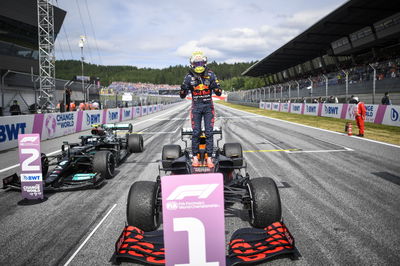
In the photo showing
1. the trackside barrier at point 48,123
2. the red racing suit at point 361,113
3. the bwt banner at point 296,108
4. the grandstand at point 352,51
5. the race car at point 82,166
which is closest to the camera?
the race car at point 82,166

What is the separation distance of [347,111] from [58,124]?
57.7ft

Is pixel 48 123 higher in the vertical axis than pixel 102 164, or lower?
higher

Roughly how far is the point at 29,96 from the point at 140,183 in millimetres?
29651

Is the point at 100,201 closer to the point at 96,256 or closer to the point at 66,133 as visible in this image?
the point at 96,256

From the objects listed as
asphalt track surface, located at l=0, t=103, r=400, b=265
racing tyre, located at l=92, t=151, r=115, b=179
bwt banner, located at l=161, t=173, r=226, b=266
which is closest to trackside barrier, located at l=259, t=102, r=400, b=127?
asphalt track surface, located at l=0, t=103, r=400, b=265

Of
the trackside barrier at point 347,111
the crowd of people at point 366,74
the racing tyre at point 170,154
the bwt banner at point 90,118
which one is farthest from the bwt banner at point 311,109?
the racing tyre at point 170,154

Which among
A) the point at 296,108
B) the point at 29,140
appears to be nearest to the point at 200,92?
the point at 29,140

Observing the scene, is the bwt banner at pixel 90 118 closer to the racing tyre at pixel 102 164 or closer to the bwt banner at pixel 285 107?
the racing tyre at pixel 102 164

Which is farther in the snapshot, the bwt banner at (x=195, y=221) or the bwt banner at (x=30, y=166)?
the bwt banner at (x=30, y=166)

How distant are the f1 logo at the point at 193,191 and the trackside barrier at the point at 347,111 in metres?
15.3

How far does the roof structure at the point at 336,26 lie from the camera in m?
21.0

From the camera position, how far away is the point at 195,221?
2.34m

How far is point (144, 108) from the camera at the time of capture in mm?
33438

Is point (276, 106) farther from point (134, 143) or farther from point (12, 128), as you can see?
point (12, 128)
